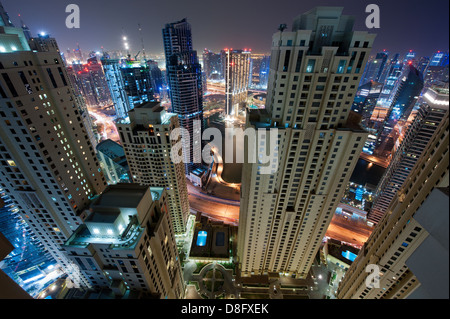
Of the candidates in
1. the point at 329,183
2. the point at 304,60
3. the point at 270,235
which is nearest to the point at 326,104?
the point at 304,60

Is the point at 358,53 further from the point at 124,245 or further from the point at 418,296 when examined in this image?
the point at 124,245

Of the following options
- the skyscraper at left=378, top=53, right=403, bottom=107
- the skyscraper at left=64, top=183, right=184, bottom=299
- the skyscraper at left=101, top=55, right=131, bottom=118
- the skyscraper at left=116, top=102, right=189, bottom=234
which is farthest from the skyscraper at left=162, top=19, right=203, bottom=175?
the skyscraper at left=378, top=53, right=403, bottom=107

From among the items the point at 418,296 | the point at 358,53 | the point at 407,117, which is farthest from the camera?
the point at 407,117

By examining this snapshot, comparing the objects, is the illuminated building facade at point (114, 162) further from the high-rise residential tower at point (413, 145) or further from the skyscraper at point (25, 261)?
the high-rise residential tower at point (413, 145)

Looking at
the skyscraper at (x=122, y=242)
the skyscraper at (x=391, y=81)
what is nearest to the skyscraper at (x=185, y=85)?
the skyscraper at (x=122, y=242)

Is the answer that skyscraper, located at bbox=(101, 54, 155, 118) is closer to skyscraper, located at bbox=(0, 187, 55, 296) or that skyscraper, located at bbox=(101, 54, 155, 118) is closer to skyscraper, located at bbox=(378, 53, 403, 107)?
skyscraper, located at bbox=(0, 187, 55, 296)

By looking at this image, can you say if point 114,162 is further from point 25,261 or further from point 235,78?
point 235,78
